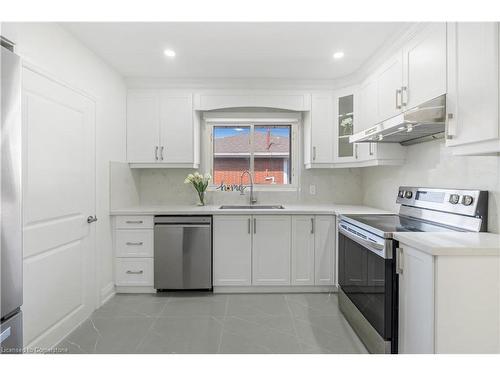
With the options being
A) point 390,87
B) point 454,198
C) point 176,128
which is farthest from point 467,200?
point 176,128

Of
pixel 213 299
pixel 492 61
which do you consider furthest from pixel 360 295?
pixel 492 61

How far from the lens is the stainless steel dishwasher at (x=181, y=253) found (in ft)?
8.89

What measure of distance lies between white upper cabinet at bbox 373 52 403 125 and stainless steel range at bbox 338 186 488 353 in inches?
27.7

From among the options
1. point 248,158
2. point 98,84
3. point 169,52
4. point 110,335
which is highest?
point 169,52

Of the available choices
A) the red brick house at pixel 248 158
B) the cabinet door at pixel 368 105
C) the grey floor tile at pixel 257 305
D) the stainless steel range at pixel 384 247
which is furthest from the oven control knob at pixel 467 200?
the red brick house at pixel 248 158

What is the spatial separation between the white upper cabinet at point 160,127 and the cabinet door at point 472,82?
243 cm

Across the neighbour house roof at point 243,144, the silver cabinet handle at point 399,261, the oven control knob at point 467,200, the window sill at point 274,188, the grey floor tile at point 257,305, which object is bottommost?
the grey floor tile at point 257,305

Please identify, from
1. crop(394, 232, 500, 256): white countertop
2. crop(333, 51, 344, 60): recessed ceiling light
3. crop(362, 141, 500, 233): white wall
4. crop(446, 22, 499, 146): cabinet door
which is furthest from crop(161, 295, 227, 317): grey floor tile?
crop(333, 51, 344, 60): recessed ceiling light

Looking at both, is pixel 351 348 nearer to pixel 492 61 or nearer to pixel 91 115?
pixel 492 61

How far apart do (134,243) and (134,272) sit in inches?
12.1

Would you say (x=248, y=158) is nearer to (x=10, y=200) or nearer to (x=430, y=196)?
(x=430, y=196)

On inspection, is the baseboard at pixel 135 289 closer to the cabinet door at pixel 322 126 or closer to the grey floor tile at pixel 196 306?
the grey floor tile at pixel 196 306

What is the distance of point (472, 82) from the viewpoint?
1.33 meters

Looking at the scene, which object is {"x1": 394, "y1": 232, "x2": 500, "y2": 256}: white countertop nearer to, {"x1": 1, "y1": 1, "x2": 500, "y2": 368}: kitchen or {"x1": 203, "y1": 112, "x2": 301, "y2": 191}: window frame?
{"x1": 1, "y1": 1, "x2": 500, "y2": 368}: kitchen
